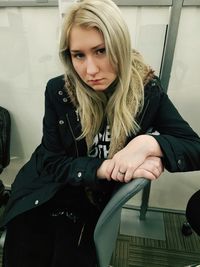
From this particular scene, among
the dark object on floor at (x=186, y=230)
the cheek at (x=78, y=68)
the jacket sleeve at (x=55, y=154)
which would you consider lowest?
the dark object on floor at (x=186, y=230)

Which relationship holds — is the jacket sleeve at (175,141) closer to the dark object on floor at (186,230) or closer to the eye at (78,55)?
the eye at (78,55)

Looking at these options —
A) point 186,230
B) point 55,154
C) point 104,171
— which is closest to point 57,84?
point 55,154

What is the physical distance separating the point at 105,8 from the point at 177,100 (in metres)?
0.76

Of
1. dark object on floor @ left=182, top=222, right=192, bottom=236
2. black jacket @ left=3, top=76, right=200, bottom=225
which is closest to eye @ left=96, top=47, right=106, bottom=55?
black jacket @ left=3, top=76, right=200, bottom=225

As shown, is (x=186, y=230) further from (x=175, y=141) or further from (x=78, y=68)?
(x=78, y=68)

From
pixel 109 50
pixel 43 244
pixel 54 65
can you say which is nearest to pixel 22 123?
pixel 54 65

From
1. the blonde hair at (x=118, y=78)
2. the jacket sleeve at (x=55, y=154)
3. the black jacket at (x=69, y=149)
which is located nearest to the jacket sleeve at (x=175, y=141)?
the black jacket at (x=69, y=149)

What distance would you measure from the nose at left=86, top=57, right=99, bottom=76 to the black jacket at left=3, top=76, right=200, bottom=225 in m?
0.22

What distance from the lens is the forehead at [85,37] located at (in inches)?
30.9

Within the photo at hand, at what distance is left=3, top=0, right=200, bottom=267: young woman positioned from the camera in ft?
2.58

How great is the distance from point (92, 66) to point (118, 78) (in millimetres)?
133

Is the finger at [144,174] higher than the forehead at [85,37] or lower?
lower

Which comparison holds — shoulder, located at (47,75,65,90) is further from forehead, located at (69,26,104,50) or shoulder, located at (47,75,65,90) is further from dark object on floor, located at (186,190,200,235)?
dark object on floor, located at (186,190,200,235)

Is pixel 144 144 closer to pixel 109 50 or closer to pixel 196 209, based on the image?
pixel 109 50
